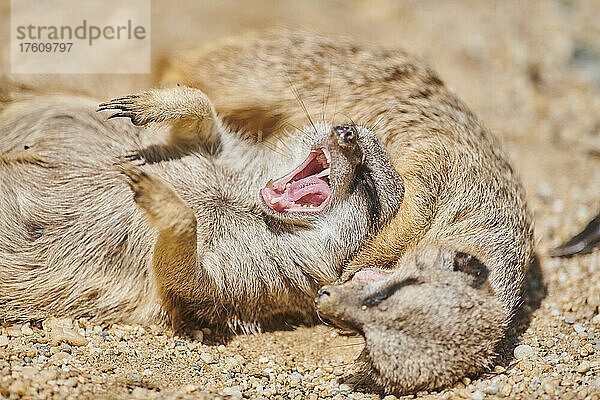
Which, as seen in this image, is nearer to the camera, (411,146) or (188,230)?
(188,230)

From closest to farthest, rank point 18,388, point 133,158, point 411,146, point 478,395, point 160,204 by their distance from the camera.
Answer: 1. point 18,388
2. point 478,395
3. point 160,204
4. point 133,158
5. point 411,146

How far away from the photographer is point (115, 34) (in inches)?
215

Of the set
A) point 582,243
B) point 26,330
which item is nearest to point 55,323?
point 26,330

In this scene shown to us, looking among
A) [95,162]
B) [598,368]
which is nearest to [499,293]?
[598,368]

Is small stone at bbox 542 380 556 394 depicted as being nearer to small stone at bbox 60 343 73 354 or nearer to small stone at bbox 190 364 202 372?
small stone at bbox 190 364 202 372

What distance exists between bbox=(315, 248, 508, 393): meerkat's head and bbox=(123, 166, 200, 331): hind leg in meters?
0.74

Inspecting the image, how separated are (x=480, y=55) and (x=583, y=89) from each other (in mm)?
1004

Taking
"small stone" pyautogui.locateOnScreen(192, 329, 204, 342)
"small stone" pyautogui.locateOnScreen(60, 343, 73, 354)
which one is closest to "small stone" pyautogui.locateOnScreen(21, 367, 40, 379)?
"small stone" pyautogui.locateOnScreen(60, 343, 73, 354)

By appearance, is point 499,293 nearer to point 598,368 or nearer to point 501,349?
point 501,349

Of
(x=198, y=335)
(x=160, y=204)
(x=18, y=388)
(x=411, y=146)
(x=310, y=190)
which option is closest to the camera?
(x=18, y=388)

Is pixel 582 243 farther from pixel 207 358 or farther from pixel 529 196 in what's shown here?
pixel 207 358

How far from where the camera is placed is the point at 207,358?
3191 mm

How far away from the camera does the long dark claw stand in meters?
4.17

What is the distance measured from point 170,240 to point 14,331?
3.07 feet
